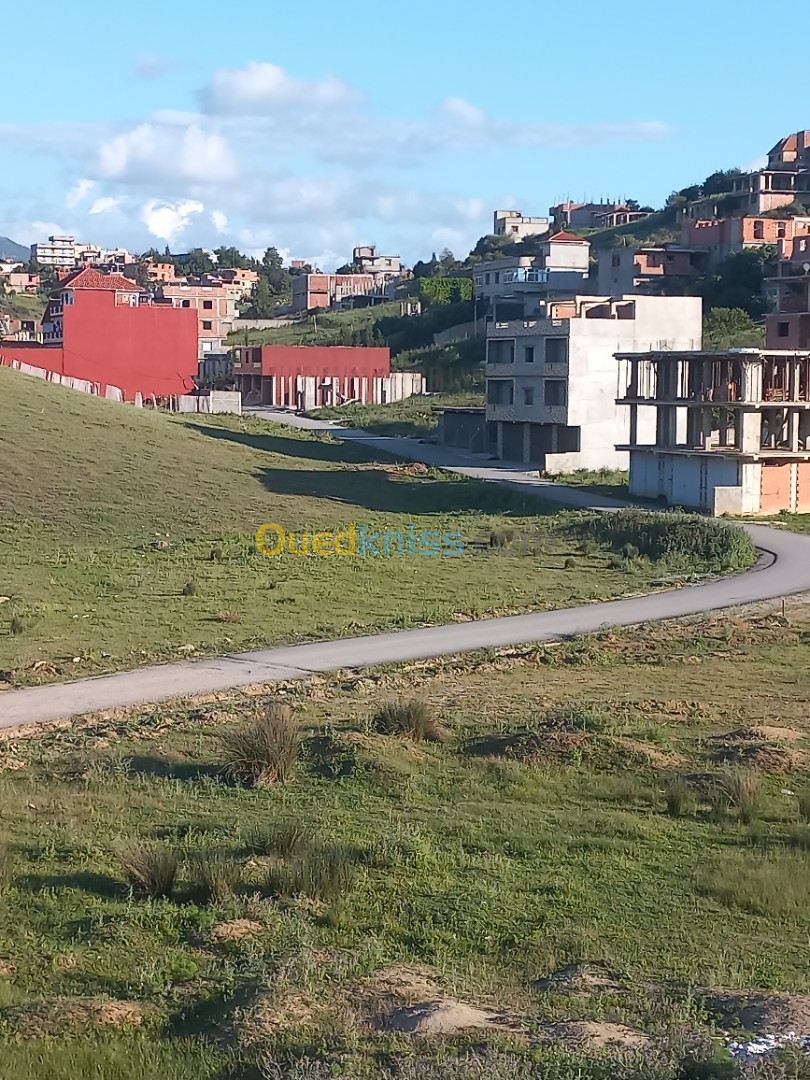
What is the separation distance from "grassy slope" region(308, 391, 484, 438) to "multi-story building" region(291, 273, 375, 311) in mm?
77904

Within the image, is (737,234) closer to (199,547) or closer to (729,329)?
(729,329)

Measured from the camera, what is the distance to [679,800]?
14.8 m

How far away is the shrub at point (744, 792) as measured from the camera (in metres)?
14.5

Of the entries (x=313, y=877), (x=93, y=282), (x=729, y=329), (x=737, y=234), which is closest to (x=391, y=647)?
(x=313, y=877)

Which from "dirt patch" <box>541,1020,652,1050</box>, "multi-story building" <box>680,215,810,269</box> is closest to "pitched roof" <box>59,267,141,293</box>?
"multi-story building" <box>680,215,810,269</box>

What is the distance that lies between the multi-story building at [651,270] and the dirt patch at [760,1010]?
367ft

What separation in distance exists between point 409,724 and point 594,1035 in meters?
9.53

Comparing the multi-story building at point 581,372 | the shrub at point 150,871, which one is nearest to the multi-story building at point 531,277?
the multi-story building at point 581,372

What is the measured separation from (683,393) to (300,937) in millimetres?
44323

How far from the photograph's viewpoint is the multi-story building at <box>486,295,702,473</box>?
65.5 meters

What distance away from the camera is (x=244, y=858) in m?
12.4

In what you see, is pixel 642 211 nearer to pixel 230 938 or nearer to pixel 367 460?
pixel 367 460

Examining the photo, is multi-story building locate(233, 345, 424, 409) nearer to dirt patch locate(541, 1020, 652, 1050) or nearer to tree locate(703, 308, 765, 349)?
tree locate(703, 308, 765, 349)

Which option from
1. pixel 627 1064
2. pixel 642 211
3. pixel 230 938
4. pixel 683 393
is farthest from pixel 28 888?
pixel 642 211
